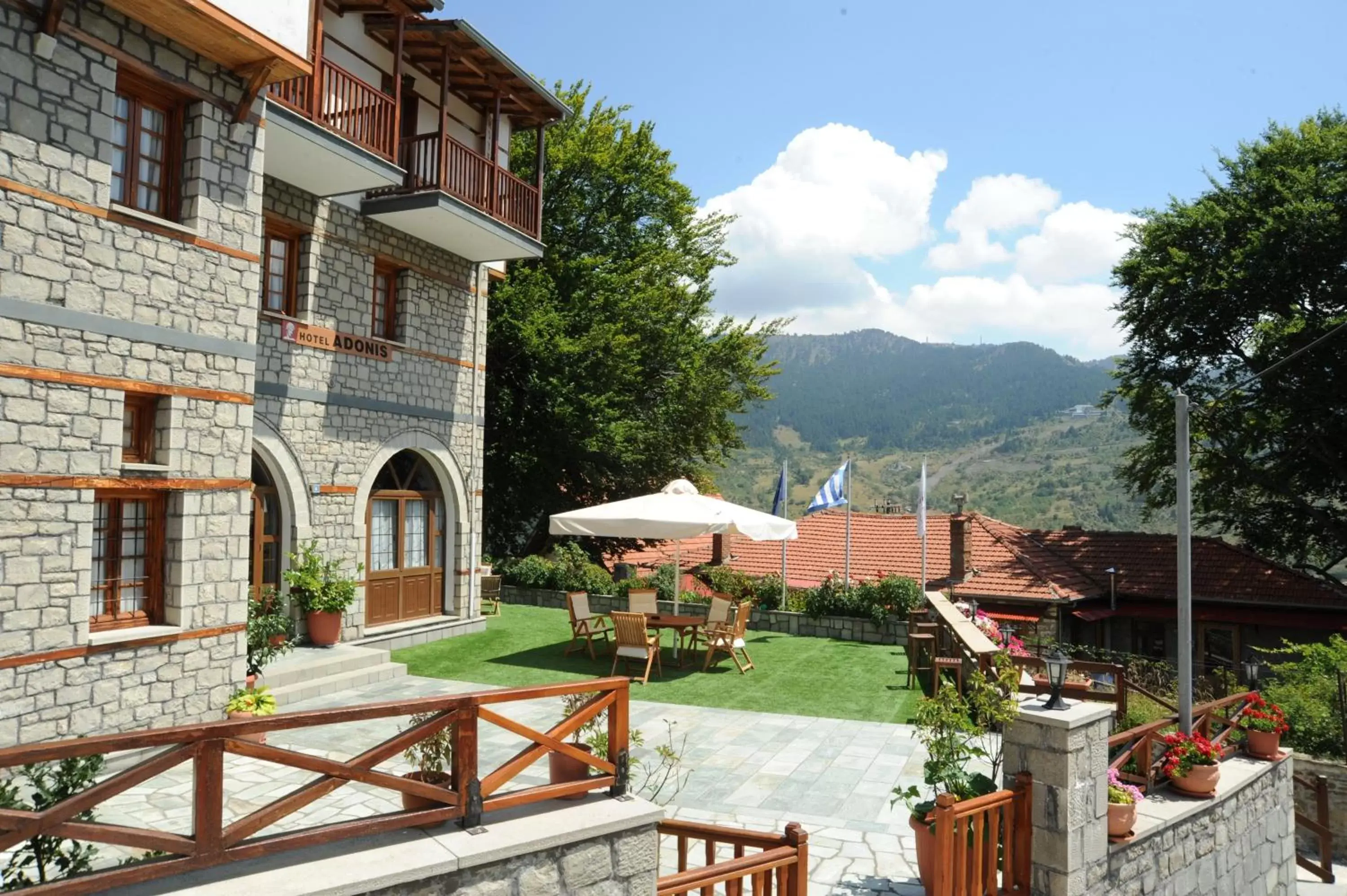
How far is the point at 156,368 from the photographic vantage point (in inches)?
303

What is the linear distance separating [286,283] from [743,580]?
922 centimetres

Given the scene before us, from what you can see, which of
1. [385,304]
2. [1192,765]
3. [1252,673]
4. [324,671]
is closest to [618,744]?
[1192,765]

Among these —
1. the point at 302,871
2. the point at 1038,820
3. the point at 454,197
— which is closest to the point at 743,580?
the point at 454,197

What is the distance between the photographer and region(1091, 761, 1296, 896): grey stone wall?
21.3ft

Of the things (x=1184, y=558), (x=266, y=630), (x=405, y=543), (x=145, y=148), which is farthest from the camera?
(x=405, y=543)

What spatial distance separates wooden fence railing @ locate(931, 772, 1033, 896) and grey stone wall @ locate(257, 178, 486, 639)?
9228mm

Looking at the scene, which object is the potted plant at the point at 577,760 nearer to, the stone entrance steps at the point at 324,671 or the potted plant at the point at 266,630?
the potted plant at the point at 266,630

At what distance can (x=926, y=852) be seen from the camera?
5547 millimetres

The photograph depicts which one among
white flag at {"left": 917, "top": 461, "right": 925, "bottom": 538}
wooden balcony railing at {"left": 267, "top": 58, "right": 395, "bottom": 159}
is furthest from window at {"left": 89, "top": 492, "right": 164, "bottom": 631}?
white flag at {"left": 917, "top": 461, "right": 925, "bottom": 538}

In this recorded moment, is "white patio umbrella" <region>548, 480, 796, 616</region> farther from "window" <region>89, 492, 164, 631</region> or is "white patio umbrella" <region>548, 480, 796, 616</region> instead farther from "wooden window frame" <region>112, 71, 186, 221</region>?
"wooden window frame" <region>112, 71, 186, 221</region>

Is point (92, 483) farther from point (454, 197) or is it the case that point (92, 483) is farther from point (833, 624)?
point (833, 624)

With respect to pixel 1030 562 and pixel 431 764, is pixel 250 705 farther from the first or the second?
pixel 1030 562

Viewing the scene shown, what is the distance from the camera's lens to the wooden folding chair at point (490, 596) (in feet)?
52.7

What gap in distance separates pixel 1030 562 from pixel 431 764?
20287mm
